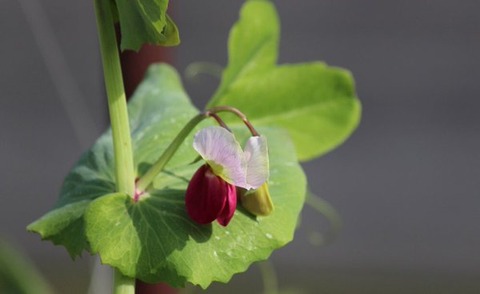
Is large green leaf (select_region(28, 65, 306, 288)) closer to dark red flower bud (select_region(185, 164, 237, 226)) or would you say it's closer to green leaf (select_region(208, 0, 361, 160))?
dark red flower bud (select_region(185, 164, 237, 226))

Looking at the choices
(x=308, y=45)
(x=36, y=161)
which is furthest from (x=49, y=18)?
(x=308, y=45)

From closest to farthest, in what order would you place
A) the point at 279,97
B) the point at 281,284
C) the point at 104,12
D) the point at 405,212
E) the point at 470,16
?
1. the point at 104,12
2. the point at 279,97
3. the point at 281,284
4. the point at 405,212
5. the point at 470,16

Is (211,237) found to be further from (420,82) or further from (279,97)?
(420,82)

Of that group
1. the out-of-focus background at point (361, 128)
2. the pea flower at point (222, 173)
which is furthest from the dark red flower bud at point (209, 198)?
the out-of-focus background at point (361, 128)

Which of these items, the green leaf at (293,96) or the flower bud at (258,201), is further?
the green leaf at (293,96)

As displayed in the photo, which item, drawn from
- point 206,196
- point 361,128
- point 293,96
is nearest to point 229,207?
point 206,196

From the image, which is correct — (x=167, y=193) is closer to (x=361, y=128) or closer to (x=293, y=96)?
(x=293, y=96)

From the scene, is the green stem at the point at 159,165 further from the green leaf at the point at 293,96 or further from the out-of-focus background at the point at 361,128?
the out-of-focus background at the point at 361,128
